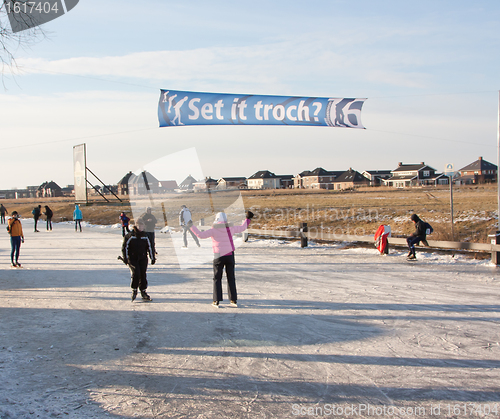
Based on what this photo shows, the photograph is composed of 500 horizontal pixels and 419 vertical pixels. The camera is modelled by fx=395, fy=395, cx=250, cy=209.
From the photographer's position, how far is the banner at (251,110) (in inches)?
519

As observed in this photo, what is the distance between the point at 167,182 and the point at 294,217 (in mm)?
17802

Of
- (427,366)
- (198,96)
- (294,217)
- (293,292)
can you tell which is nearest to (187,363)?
(427,366)

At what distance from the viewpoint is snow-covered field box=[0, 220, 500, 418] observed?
4.16 m

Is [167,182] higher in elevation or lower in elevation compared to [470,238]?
higher

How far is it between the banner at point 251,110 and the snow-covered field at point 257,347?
5.39m

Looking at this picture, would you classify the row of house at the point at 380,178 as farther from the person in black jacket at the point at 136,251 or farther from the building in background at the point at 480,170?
the person in black jacket at the point at 136,251

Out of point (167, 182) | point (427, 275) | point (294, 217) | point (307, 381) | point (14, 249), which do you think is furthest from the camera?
point (294, 217)

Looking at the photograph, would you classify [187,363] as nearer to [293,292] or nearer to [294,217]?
[293,292]

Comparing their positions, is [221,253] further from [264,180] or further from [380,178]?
[264,180]

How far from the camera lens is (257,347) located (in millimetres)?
5734

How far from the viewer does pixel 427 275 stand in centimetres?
1079

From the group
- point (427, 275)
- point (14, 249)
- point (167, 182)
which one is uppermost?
point (167, 182)

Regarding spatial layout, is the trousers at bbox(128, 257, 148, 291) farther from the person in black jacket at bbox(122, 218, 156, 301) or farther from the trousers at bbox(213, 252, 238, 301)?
the trousers at bbox(213, 252, 238, 301)

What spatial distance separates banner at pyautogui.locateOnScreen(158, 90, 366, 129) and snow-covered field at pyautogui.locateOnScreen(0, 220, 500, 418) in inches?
212
